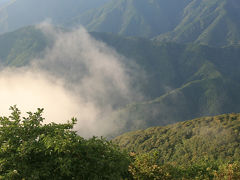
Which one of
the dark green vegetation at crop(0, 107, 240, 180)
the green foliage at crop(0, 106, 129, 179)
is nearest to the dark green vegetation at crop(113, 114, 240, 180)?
the dark green vegetation at crop(0, 107, 240, 180)

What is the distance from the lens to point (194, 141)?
117438 mm

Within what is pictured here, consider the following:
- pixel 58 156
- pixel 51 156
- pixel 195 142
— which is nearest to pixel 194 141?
pixel 195 142

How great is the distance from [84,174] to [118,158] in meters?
3.76

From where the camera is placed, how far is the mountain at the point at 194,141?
102m

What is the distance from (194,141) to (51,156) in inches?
4163

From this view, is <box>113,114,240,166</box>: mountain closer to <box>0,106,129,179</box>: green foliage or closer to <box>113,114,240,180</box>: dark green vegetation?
<box>113,114,240,180</box>: dark green vegetation

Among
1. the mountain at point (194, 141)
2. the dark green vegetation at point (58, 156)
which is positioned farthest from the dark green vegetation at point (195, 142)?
the dark green vegetation at point (58, 156)

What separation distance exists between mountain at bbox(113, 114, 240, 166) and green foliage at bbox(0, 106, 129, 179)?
2961 inches

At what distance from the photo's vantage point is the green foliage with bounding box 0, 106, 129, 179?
2029 cm

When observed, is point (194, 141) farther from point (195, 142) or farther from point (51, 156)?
point (51, 156)

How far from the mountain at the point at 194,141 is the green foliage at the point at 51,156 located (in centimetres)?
7520

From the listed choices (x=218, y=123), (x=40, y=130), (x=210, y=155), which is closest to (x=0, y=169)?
(x=40, y=130)

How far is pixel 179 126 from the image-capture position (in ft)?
480

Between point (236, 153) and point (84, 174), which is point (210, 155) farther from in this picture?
point (84, 174)
